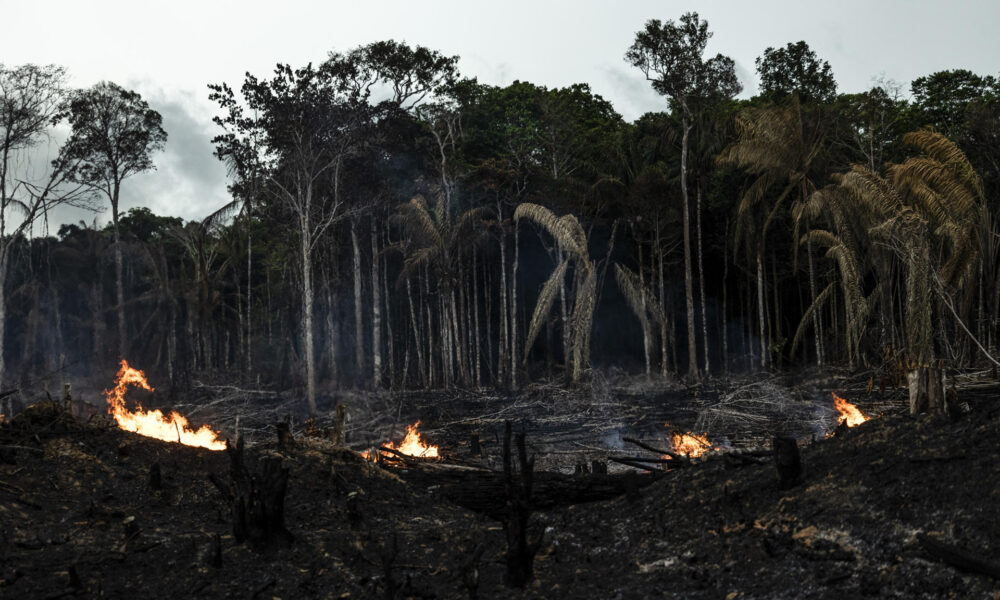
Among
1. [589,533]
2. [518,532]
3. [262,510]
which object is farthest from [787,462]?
[262,510]

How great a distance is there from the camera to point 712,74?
24031 mm

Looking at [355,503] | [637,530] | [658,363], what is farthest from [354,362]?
[637,530]

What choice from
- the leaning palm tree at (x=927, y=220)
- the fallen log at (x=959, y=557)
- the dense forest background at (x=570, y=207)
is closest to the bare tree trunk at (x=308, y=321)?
the dense forest background at (x=570, y=207)

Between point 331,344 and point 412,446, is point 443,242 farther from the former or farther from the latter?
point 412,446

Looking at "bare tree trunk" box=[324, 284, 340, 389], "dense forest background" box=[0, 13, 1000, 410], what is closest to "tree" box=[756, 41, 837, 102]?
"dense forest background" box=[0, 13, 1000, 410]

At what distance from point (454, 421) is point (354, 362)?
1295cm

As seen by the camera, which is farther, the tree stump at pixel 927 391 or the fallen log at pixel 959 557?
the tree stump at pixel 927 391

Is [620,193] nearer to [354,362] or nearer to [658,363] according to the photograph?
[658,363]

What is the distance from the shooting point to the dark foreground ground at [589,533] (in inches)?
203

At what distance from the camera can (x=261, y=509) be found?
695cm

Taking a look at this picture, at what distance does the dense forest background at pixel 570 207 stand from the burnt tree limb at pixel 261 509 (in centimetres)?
1331

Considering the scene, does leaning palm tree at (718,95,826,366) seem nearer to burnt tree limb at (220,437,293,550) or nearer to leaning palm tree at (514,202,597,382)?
leaning palm tree at (514,202,597,382)

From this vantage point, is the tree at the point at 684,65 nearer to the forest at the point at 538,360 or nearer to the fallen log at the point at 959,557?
the forest at the point at 538,360

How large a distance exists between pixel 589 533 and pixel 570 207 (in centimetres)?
1870
